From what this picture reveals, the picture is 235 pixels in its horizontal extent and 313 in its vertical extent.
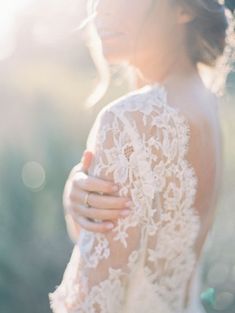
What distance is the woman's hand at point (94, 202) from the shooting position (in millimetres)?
1344

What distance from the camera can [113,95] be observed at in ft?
15.9

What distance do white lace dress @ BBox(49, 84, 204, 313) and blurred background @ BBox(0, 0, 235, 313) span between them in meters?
3.37

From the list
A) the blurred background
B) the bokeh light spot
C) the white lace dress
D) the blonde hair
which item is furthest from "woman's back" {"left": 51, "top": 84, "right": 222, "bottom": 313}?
the bokeh light spot

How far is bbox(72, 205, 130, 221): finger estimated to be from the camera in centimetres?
135

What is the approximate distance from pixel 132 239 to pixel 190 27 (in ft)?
1.46

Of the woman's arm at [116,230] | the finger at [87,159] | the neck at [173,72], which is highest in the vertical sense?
the neck at [173,72]

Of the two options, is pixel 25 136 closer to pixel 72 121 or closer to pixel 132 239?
pixel 72 121

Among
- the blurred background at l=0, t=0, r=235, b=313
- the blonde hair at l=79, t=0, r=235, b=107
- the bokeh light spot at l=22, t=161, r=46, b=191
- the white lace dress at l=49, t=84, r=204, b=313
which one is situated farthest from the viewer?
the bokeh light spot at l=22, t=161, r=46, b=191

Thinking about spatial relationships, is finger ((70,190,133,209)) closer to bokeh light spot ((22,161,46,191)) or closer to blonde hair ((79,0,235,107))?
blonde hair ((79,0,235,107))

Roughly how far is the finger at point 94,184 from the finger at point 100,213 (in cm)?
4

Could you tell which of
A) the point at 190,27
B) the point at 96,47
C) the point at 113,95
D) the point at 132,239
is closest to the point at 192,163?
the point at 132,239

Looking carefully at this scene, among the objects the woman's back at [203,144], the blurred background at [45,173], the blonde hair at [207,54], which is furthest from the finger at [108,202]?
the blurred background at [45,173]

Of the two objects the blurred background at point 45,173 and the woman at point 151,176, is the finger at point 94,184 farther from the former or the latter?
the blurred background at point 45,173

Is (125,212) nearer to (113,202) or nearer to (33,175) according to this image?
(113,202)
